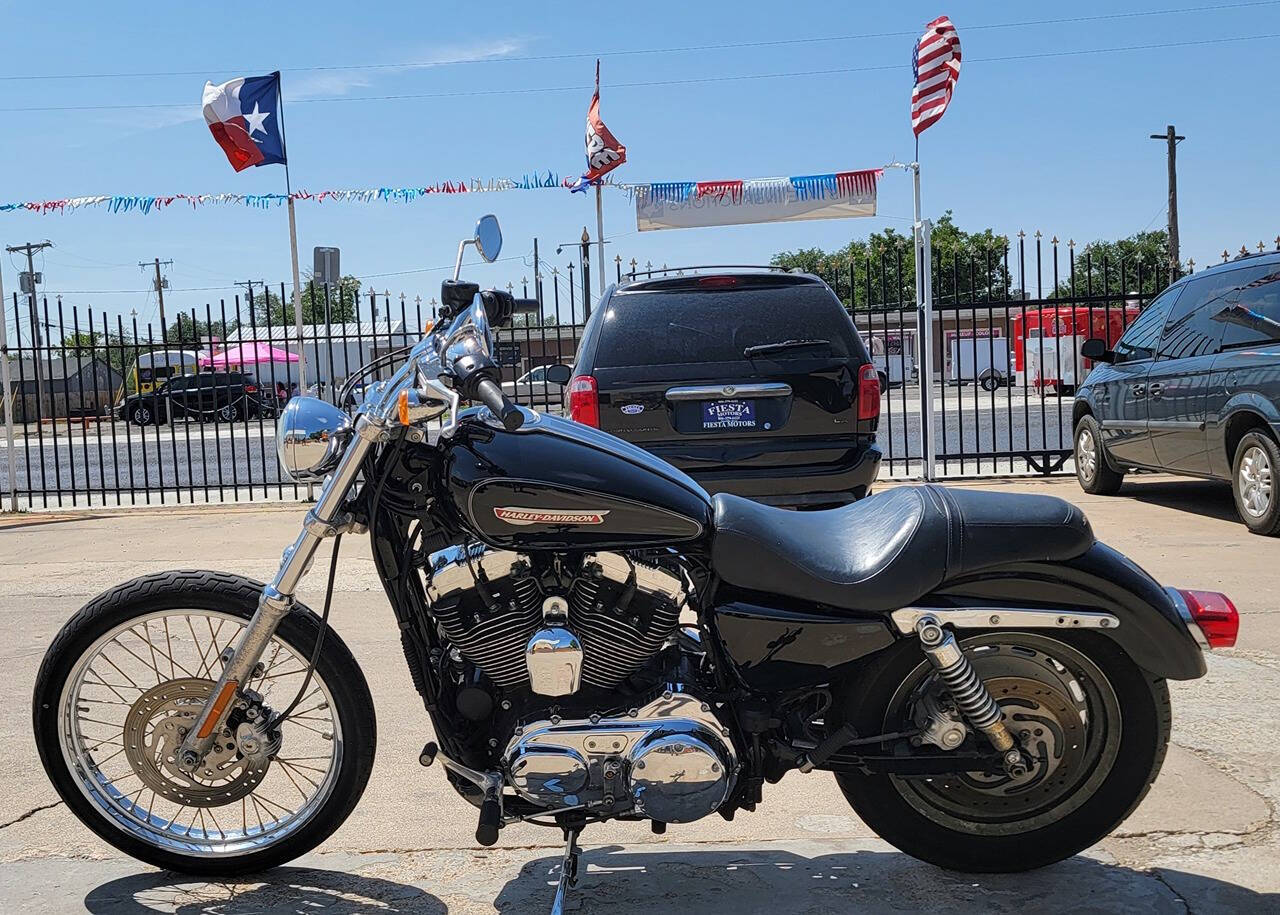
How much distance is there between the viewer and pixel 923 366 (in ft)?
36.0

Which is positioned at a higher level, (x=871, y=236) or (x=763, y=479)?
(x=871, y=236)

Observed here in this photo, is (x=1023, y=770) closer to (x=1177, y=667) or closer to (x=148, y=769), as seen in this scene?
(x=1177, y=667)

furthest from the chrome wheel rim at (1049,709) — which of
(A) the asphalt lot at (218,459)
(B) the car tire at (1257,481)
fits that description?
(B) the car tire at (1257,481)

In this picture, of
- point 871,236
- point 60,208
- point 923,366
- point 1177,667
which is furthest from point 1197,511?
point 871,236

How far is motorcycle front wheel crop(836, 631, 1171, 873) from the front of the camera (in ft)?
9.66

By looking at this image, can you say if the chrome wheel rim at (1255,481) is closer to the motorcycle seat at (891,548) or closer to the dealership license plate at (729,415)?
the dealership license plate at (729,415)

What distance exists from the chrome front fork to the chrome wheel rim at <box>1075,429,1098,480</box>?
855 cm

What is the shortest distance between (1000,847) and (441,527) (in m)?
1.64

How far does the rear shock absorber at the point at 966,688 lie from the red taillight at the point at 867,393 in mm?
3198

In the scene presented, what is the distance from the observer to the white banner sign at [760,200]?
11438 mm

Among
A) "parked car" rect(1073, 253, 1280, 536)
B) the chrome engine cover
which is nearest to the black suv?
the chrome engine cover

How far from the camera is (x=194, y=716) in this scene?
124 inches

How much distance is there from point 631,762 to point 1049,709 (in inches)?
41.2

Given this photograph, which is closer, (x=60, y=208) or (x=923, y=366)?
(x=923, y=366)
